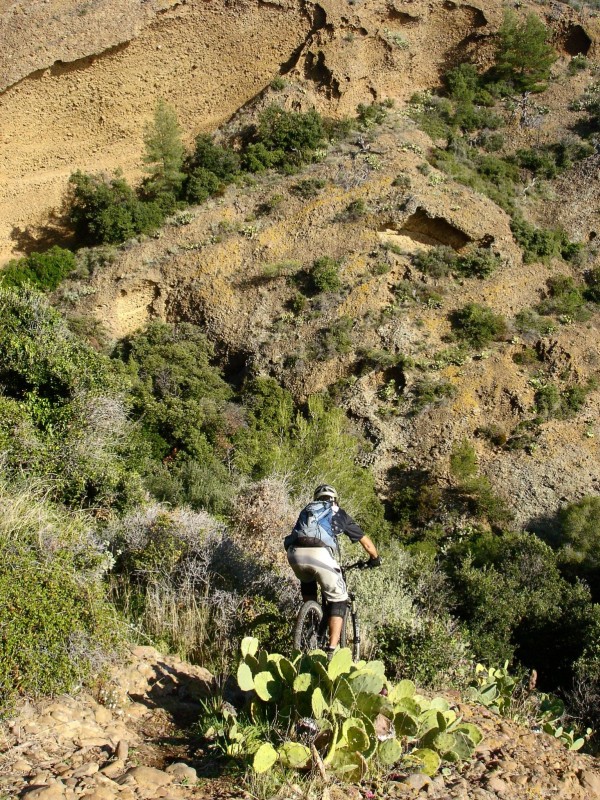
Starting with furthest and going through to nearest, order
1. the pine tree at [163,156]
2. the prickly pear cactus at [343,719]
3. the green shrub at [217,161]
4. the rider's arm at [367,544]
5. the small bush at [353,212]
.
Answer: the pine tree at [163,156]
the green shrub at [217,161]
the small bush at [353,212]
the rider's arm at [367,544]
the prickly pear cactus at [343,719]

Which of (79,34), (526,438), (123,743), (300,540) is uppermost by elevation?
(79,34)

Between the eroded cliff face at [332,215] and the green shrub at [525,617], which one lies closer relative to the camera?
the green shrub at [525,617]

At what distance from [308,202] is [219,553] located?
52.7ft

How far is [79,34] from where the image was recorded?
2670cm

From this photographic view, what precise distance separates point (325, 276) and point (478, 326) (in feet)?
13.5

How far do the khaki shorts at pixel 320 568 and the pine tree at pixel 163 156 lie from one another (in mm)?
19827

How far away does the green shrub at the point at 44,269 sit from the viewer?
21.6 meters

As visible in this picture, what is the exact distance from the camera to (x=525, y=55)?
26047 mm

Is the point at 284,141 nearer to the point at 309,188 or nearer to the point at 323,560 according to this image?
the point at 309,188

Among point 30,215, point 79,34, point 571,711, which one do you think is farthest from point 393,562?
point 79,34

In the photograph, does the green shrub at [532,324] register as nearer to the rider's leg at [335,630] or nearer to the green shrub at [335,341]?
the green shrub at [335,341]

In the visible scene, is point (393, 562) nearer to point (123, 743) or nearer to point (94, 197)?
point (123, 743)

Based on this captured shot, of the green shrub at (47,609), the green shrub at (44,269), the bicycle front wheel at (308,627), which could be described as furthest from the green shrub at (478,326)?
the green shrub at (47,609)

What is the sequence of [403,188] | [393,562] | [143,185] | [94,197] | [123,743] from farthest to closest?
[143,185], [94,197], [403,188], [393,562], [123,743]
